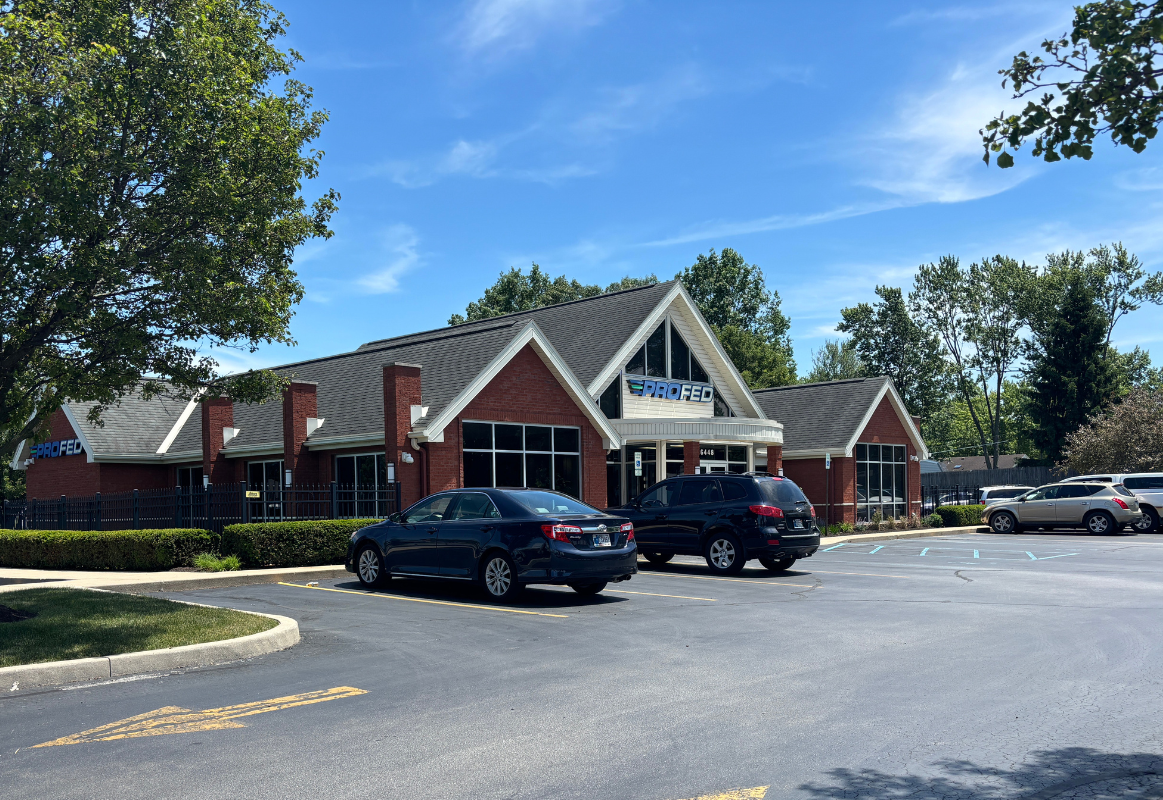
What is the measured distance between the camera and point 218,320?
13422 millimetres

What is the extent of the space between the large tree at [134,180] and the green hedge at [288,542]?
4963 mm

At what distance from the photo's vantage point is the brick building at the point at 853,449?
3631cm

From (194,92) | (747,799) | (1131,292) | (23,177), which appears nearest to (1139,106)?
(747,799)

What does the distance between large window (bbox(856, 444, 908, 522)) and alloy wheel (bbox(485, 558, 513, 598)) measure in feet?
85.4

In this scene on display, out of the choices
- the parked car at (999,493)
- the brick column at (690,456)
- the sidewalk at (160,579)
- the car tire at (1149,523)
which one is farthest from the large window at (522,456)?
the parked car at (999,493)

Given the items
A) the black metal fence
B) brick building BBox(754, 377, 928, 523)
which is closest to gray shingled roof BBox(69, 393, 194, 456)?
the black metal fence

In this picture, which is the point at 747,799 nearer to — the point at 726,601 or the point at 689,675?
the point at 689,675

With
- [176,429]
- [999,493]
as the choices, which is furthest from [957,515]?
[176,429]

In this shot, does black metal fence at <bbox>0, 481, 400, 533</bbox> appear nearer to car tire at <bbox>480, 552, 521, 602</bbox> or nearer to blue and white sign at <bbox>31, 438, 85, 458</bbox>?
blue and white sign at <bbox>31, 438, 85, 458</bbox>

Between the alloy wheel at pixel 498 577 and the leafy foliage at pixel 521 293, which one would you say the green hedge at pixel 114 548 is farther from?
the leafy foliage at pixel 521 293

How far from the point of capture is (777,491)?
18.2 metres

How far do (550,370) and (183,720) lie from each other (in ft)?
63.4

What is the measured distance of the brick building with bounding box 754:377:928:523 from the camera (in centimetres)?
3631

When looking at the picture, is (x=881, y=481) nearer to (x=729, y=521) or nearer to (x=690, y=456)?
(x=690, y=456)
